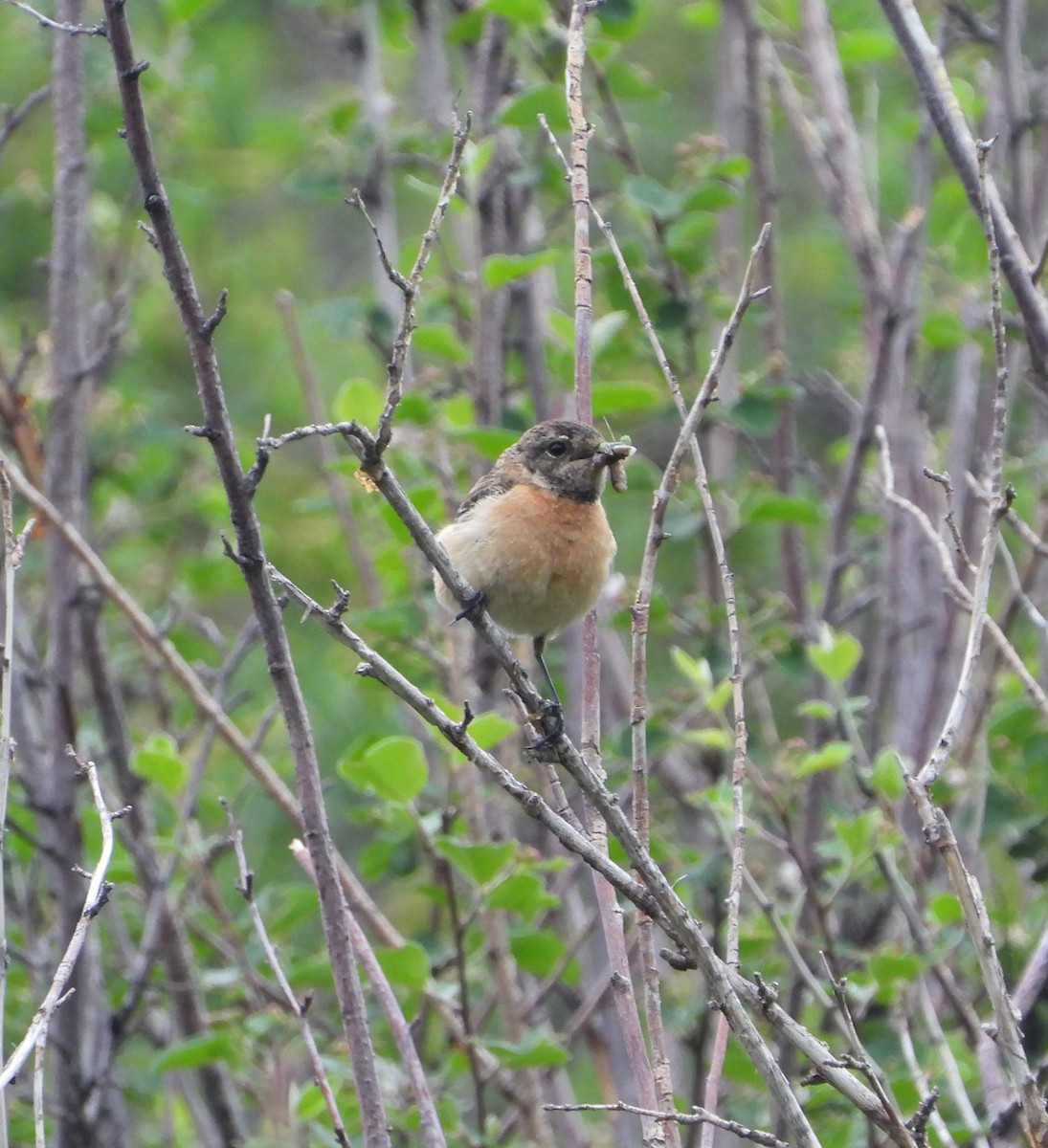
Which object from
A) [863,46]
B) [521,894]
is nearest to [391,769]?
[521,894]

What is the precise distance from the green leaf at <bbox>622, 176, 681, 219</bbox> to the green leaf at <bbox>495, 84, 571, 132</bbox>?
28cm

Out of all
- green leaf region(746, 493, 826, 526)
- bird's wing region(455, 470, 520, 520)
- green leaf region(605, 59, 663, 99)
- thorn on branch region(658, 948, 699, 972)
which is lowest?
thorn on branch region(658, 948, 699, 972)

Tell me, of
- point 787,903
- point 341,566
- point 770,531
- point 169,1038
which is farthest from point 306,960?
point 770,531

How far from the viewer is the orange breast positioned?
15.1 feet

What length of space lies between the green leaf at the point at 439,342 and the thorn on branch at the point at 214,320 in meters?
2.45

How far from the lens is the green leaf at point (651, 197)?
5.21 metres

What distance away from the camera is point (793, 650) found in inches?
220

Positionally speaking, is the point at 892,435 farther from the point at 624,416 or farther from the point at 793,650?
the point at 624,416

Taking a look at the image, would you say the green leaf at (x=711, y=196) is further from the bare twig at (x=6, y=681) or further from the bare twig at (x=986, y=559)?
the bare twig at (x=6, y=681)

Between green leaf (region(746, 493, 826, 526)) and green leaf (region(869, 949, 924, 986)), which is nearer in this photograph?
green leaf (region(869, 949, 924, 986))

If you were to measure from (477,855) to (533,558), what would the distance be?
33.6 inches

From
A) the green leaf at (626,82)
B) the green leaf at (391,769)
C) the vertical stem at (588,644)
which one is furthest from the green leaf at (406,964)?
the green leaf at (626,82)

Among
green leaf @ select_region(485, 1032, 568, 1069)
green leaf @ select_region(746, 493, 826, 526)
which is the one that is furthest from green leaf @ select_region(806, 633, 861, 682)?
green leaf @ select_region(485, 1032, 568, 1069)

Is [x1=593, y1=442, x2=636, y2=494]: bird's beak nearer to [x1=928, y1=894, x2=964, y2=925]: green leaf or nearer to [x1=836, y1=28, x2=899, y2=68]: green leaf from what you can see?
[x1=928, y1=894, x2=964, y2=925]: green leaf
